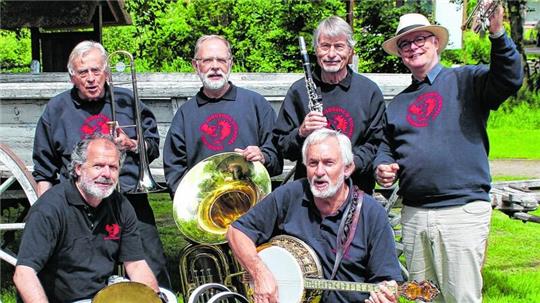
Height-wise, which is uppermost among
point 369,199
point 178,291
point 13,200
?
point 369,199

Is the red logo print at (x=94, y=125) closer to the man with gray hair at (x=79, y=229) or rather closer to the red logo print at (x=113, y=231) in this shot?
the man with gray hair at (x=79, y=229)

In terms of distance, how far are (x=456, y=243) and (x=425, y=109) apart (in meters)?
0.63

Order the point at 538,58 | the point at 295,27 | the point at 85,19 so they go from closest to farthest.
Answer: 1. the point at 85,19
2. the point at 295,27
3. the point at 538,58

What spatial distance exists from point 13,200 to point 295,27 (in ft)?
A: 24.0

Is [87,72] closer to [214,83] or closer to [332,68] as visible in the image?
[214,83]

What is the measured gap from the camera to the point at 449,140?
11.9ft

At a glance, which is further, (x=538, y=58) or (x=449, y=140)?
(x=538, y=58)

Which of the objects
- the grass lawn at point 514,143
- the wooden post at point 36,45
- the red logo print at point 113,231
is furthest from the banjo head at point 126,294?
the grass lawn at point 514,143

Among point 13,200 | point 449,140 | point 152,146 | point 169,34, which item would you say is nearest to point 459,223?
point 449,140

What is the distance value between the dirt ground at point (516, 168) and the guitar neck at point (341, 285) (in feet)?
21.9

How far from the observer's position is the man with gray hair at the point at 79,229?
11.2ft

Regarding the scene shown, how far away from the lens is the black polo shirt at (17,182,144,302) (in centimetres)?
340

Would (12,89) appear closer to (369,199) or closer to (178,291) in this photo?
(178,291)

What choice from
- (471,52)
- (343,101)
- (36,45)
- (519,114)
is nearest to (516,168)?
(519,114)
